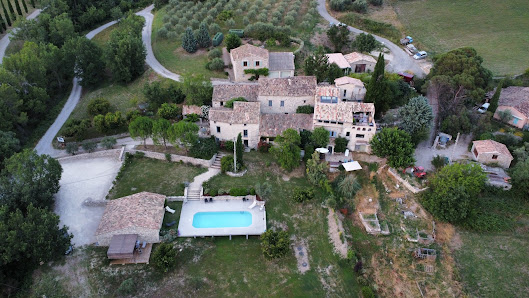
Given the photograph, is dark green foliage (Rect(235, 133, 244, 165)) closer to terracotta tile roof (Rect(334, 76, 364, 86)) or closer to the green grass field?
terracotta tile roof (Rect(334, 76, 364, 86))

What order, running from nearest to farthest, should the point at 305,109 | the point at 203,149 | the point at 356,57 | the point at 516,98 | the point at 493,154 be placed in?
the point at 493,154 → the point at 203,149 → the point at 305,109 → the point at 516,98 → the point at 356,57

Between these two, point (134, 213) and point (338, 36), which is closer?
point (134, 213)

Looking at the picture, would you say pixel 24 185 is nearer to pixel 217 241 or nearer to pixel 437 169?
pixel 217 241

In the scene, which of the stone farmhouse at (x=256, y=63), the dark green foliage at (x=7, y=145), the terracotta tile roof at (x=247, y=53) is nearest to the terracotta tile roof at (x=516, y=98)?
the stone farmhouse at (x=256, y=63)

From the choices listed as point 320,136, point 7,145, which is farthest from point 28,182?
point 320,136

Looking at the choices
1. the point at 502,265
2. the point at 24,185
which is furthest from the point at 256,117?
the point at 502,265

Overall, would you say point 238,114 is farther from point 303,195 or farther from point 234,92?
point 303,195

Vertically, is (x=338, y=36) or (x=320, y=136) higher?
(x=338, y=36)
